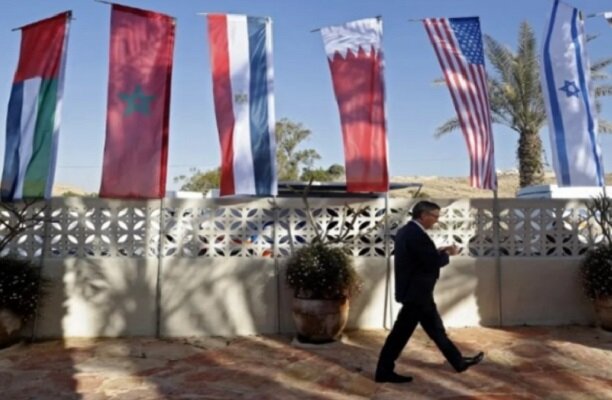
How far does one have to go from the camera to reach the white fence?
6609 millimetres

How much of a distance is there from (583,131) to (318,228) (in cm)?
362

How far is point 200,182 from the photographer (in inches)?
1516

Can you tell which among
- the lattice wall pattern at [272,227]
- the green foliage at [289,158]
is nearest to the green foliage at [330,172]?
the green foliage at [289,158]

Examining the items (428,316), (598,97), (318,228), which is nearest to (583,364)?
(428,316)

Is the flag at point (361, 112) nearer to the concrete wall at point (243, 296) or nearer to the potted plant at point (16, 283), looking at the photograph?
the concrete wall at point (243, 296)

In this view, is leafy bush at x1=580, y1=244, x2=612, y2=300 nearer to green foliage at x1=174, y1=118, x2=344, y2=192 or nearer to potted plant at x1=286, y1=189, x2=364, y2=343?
potted plant at x1=286, y1=189, x2=364, y2=343

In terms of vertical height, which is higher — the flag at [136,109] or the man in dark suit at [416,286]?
the flag at [136,109]

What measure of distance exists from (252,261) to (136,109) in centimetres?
237

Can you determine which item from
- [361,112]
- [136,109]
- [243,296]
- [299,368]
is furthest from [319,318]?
[136,109]

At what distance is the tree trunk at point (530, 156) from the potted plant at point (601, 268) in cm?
1261

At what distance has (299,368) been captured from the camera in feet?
17.7

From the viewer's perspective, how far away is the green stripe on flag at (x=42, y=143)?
6.36 m

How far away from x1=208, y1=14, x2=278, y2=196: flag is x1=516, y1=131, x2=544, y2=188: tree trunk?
14.8 meters

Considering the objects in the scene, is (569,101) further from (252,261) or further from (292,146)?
(292,146)
